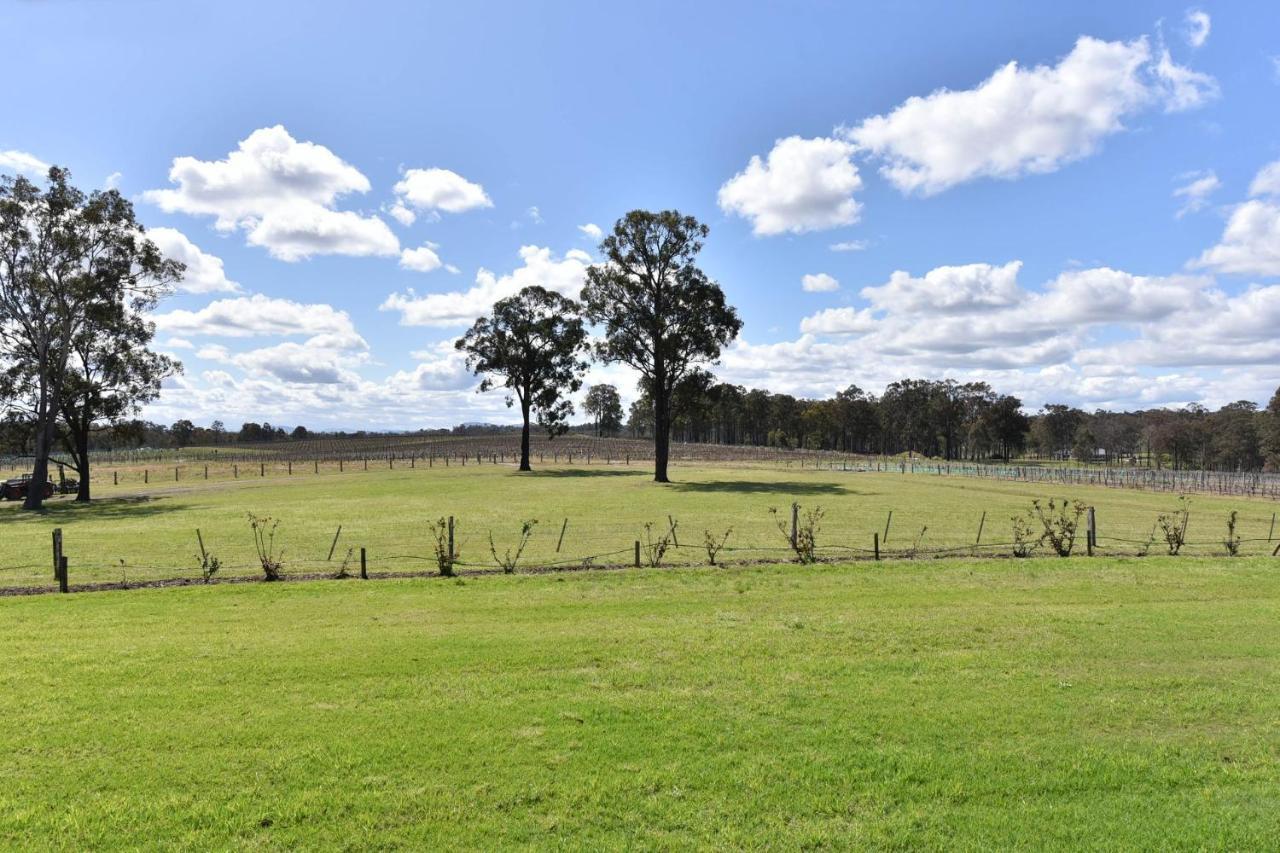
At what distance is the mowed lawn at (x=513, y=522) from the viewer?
19781 mm

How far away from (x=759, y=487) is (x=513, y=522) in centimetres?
2676

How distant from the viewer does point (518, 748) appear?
21.9 ft

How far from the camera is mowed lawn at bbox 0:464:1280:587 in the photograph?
19.8m

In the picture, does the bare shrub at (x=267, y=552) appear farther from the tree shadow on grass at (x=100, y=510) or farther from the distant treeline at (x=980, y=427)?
the distant treeline at (x=980, y=427)

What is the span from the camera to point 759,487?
52.4 m

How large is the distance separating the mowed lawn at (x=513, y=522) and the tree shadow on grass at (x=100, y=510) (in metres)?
0.17

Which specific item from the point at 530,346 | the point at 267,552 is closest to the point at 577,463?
the point at 530,346

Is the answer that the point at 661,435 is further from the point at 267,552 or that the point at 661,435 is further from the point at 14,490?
the point at 14,490

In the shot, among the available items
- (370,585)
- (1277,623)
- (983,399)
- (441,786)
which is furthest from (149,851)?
(983,399)

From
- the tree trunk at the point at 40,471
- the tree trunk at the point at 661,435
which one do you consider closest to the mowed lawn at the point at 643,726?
the tree trunk at the point at 40,471

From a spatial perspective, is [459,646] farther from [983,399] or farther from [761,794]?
[983,399]

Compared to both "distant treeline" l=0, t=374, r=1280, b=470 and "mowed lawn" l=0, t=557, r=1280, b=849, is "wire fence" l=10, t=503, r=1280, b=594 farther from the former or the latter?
"distant treeline" l=0, t=374, r=1280, b=470

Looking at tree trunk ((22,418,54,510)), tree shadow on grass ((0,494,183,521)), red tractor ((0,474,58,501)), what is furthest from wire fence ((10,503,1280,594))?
red tractor ((0,474,58,501))

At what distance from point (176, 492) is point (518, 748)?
57.1m
